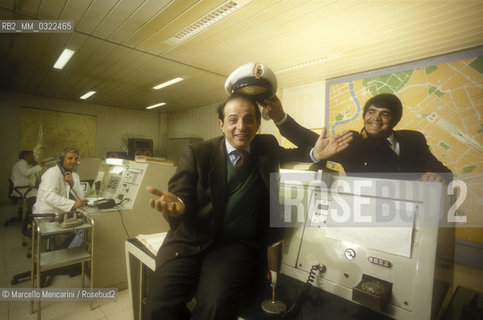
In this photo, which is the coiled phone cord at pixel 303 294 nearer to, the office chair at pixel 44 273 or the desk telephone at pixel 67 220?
the desk telephone at pixel 67 220

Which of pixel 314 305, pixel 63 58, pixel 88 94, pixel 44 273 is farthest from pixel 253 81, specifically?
pixel 88 94

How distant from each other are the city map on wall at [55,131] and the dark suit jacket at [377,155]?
8.66 meters

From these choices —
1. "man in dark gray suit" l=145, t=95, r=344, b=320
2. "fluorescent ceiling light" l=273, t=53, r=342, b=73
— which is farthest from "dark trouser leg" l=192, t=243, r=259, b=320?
"fluorescent ceiling light" l=273, t=53, r=342, b=73

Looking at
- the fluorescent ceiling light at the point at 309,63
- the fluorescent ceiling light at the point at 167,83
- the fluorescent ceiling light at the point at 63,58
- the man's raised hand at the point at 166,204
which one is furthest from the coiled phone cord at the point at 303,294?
the fluorescent ceiling light at the point at 167,83

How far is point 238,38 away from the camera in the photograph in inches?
136

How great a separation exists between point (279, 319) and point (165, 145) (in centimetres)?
1024

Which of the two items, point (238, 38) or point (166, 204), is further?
point (238, 38)

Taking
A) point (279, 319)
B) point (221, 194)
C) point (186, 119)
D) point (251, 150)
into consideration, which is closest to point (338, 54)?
point (251, 150)

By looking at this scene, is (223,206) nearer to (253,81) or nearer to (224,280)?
(224,280)

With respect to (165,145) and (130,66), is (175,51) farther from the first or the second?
(165,145)

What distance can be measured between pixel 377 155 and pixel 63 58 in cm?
534

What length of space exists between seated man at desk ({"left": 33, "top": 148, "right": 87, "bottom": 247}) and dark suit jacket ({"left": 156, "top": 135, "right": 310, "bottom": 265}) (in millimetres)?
2037

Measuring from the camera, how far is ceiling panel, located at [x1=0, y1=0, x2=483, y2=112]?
2752 mm

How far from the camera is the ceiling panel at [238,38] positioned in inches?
108
